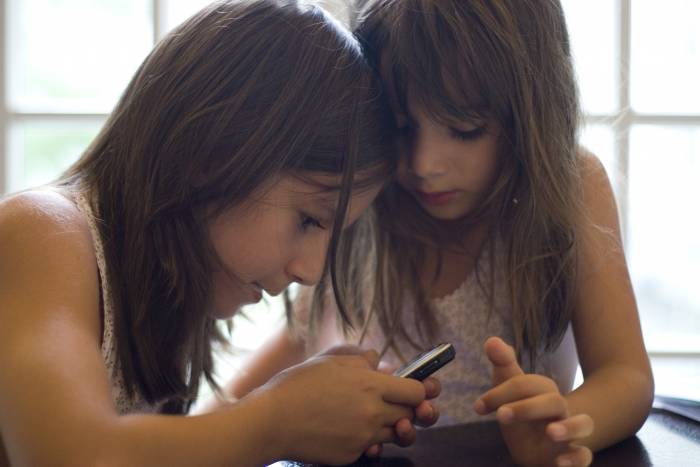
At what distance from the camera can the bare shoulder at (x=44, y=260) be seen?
713 millimetres

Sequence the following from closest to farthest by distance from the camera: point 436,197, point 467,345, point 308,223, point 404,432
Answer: point 404,432
point 308,223
point 436,197
point 467,345

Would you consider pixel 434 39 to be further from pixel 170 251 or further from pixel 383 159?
pixel 170 251

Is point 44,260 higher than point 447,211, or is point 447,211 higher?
point 44,260

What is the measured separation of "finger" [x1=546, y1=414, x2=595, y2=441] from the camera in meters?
0.68

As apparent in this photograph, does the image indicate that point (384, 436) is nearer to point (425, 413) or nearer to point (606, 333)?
point (425, 413)

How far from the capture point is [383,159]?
2.97 ft

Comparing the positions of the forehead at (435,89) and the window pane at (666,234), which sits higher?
the forehead at (435,89)

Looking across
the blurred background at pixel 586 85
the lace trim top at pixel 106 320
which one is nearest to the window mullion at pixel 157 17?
the blurred background at pixel 586 85

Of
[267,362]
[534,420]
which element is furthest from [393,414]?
[267,362]

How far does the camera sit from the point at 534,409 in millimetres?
706

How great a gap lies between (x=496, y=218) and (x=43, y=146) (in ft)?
4.29

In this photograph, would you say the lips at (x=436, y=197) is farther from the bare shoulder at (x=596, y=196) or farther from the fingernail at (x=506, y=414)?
the fingernail at (x=506, y=414)

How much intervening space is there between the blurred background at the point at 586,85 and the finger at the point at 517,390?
4.18 ft

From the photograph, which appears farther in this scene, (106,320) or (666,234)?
(666,234)
